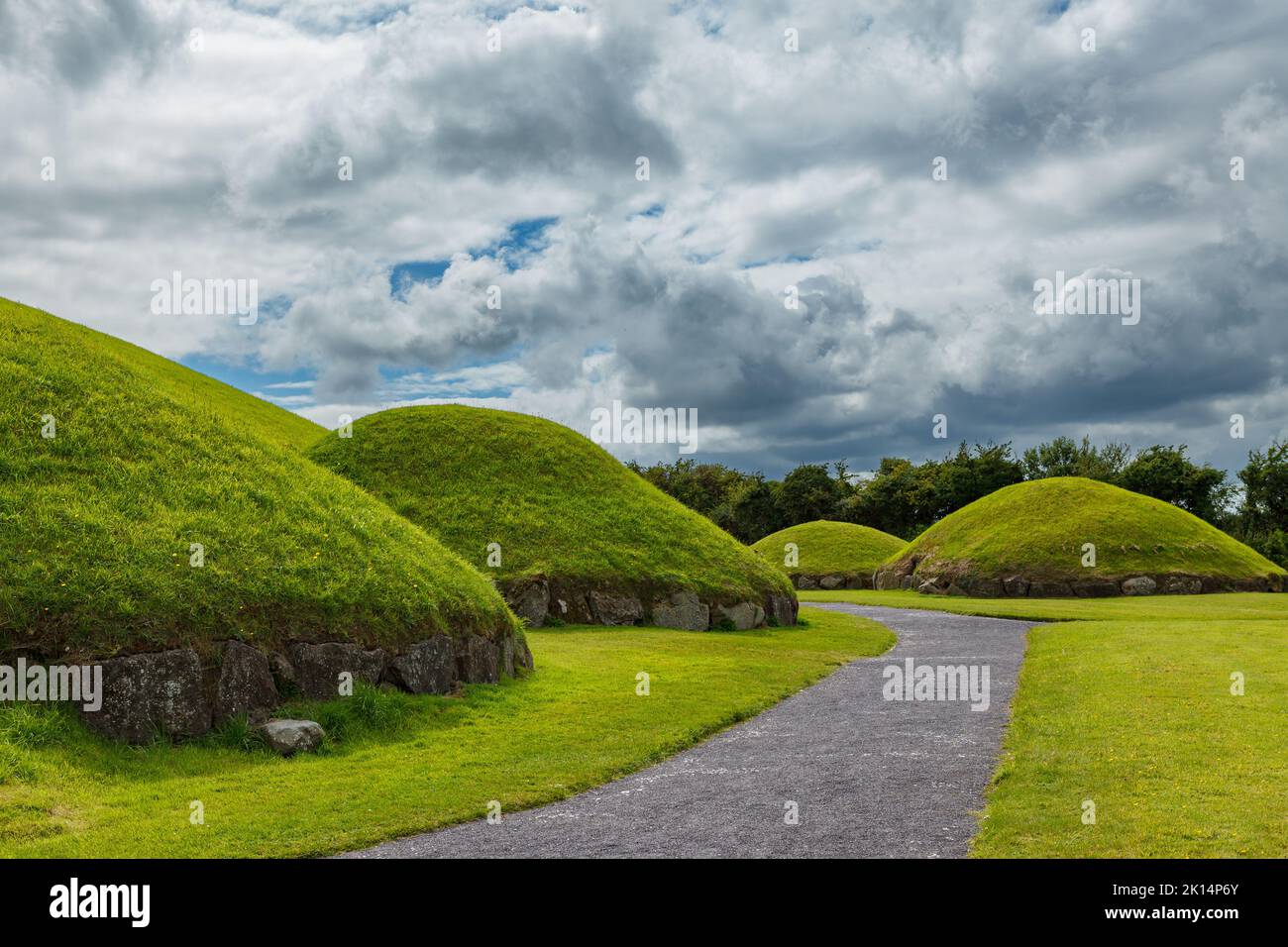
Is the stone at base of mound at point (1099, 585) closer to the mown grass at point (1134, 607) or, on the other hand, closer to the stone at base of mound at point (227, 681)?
the mown grass at point (1134, 607)

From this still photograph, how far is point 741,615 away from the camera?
37781 millimetres

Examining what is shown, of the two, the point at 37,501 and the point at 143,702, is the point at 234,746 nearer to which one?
the point at 143,702

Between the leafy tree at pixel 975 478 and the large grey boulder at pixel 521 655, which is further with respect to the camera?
the leafy tree at pixel 975 478

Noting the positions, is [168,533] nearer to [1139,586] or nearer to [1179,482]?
[1139,586]

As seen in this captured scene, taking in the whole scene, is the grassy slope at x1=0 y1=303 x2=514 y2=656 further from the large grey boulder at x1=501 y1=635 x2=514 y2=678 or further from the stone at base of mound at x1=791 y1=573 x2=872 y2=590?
the stone at base of mound at x1=791 y1=573 x2=872 y2=590

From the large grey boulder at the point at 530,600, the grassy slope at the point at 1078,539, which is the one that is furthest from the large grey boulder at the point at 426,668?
the grassy slope at the point at 1078,539

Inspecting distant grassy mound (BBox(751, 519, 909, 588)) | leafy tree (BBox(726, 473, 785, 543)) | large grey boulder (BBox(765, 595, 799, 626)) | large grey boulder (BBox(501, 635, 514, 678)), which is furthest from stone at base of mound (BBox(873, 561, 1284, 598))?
large grey boulder (BBox(501, 635, 514, 678))

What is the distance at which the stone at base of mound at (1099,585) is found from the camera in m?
64.2

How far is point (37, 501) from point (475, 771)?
997cm

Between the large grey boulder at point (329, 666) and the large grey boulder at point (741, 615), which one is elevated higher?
the large grey boulder at point (329, 666)

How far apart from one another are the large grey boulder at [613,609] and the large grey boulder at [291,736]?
21.8 meters

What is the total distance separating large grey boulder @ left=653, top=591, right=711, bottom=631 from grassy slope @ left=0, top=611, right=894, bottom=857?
1551cm

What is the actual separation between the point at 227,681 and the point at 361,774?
320 cm

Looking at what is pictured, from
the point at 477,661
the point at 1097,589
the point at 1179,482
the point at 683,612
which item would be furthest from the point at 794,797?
→ the point at 1179,482
